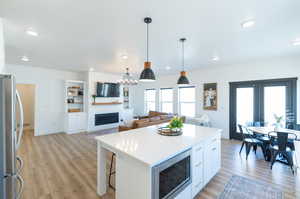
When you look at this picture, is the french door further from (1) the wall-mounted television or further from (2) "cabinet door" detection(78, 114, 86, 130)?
(2) "cabinet door" detection(78, 114, 86, 130)

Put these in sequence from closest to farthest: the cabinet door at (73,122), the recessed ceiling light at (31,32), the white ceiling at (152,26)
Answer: the white ceiling at (152,26), the recessed ceiling light at (31,32), the cabinet door at (73,122)

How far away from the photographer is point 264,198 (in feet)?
7.11

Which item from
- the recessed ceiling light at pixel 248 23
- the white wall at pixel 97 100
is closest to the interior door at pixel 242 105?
the recessed ceiling light at pixel 248 23

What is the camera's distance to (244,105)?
494cm

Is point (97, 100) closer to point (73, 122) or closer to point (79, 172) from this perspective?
point (73, 122)

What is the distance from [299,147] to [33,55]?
6.54 meters

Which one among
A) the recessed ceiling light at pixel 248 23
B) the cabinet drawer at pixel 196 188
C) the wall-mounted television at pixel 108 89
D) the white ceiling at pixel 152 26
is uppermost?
the white ceiling at pixel 152 26

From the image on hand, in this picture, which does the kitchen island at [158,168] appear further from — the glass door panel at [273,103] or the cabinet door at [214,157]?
the glass door panel at [273,103]

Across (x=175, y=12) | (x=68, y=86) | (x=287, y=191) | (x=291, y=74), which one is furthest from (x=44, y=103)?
(x=291, y=74)

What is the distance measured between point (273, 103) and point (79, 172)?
5.78m

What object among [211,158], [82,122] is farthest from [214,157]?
[82,122]

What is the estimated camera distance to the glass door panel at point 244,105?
4.81m

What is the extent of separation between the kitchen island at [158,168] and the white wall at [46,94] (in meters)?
5.11

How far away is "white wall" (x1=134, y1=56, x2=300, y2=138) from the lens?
4109 mm
